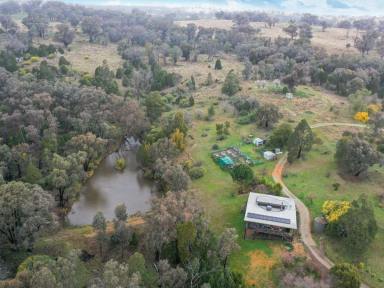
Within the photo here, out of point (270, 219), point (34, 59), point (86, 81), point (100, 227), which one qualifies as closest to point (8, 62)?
point (34, 59)

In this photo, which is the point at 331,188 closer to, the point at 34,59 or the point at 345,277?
the point at 345,277

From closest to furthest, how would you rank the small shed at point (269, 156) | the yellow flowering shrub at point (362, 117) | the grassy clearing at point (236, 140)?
the grassy clearing at point (236, 140) < the small shed at point (269, 156) < the yellow flowering shrub at point (362, 117)

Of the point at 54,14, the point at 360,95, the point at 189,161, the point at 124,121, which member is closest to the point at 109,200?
the point at 189,161

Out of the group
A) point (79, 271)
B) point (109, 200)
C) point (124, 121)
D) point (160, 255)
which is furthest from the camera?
point (124, 121)

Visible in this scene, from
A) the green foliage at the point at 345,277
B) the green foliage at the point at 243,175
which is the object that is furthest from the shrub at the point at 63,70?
the green foliage at the point at 345,277

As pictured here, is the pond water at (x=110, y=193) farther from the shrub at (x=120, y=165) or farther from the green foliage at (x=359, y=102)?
the green foliage at (x=359, y=102)

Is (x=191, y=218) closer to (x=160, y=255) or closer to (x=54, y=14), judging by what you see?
(x=160, y=255)
